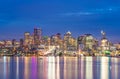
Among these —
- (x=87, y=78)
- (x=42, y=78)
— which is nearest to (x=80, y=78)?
(x=87, y=78)

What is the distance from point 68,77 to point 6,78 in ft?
26.3

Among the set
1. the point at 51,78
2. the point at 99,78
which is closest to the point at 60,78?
the point at 51,78

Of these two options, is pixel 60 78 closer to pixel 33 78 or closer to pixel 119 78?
pixel 33 78

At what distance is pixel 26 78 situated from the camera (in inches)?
2131

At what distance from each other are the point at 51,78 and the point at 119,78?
830cm

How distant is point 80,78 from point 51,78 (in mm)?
3752

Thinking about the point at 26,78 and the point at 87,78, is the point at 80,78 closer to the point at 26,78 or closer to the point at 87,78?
the point at 87,78

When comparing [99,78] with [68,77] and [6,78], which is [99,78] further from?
[6,78]

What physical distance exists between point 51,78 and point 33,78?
85.8 inches

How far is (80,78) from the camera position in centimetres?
5547

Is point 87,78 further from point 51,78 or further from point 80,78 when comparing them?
point 51,78

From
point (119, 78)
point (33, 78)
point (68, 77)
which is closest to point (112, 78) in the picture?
point (119, 78)

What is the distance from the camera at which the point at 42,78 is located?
5447cm

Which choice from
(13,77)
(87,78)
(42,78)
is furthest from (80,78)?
(13,77)
